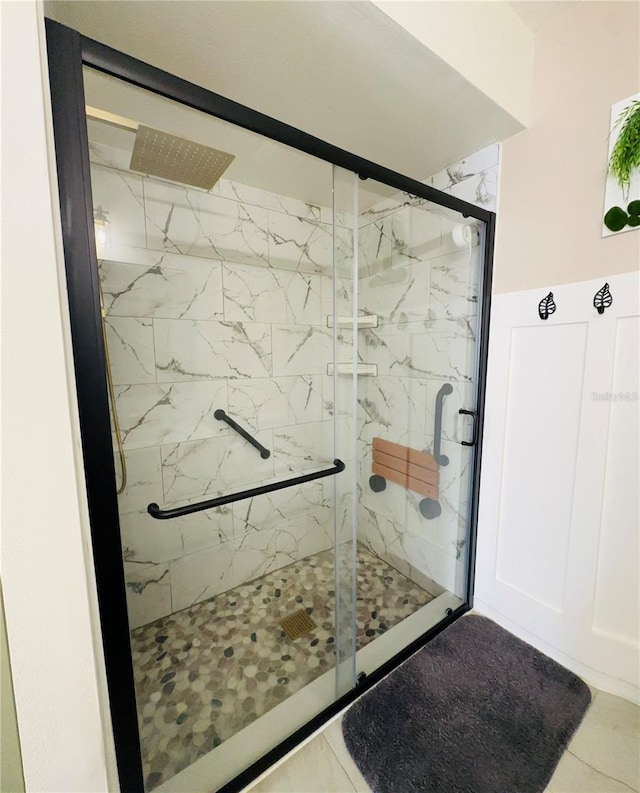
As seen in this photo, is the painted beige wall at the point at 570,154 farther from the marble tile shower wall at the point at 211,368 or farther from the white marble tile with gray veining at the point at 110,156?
the white marble tile with gray veining at the point at 110,156

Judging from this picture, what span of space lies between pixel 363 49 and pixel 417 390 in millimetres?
1390

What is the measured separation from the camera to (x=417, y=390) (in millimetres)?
1822

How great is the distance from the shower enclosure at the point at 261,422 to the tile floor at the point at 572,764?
0.07 meters

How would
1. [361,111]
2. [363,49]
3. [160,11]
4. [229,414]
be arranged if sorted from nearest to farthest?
1. [160,11]
2. [363,49]
3. [361,111]
4. [229,414]

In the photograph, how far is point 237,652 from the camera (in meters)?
1.46

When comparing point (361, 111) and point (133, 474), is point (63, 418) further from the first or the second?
point (361, 111)

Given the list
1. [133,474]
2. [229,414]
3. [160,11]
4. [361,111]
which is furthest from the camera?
[229,414]

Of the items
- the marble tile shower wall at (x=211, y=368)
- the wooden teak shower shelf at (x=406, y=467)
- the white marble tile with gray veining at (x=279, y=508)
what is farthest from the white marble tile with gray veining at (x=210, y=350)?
the wooden teak shower shelf at (x=406, y=467)

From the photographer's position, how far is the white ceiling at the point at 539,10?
46.4 inches

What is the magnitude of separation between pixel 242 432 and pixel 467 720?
148cm

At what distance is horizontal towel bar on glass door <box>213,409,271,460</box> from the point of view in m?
1.75

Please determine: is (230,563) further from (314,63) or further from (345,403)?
(314,63)

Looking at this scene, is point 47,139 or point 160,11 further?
point 160,11

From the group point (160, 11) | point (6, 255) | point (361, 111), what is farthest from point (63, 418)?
point (361, 111)
